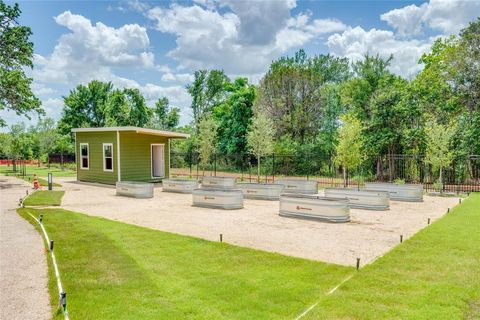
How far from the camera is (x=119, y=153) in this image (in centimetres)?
2119

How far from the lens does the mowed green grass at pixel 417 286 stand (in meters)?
4.83

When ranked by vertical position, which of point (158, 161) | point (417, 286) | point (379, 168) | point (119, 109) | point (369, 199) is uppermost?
point (119, 109)

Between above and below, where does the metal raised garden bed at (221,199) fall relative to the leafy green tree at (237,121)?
below

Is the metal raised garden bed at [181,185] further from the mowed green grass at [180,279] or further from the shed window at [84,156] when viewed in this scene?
the mowed green grass at [180,279]

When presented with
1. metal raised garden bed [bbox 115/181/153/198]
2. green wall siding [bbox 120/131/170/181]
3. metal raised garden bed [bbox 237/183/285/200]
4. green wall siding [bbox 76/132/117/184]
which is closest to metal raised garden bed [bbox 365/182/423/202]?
metal raised garden bed [bbox 237/183/285/200]

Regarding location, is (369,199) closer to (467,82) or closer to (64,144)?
(467,82)

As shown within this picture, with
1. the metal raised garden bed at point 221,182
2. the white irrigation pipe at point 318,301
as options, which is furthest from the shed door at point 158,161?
the white irrigation pipe at point 318,301

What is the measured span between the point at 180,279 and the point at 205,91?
156 ft

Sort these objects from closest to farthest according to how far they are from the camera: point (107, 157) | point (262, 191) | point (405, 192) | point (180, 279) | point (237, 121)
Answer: point (180, 279)
point (405, 192)
point (262, 191)
point (107, 157)
point (237, 121)

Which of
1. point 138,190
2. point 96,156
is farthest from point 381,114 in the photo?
point 96,156

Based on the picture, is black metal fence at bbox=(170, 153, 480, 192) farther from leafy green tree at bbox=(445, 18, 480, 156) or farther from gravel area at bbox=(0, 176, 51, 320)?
gravel area at bbox=(0, 176, 51, 320)

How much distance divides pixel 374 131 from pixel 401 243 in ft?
62.4

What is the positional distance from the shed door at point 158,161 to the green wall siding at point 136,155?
3.02 ft

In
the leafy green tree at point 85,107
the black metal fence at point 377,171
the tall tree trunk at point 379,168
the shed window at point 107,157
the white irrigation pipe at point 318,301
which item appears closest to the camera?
the white irrigation pipe at point 318,301
